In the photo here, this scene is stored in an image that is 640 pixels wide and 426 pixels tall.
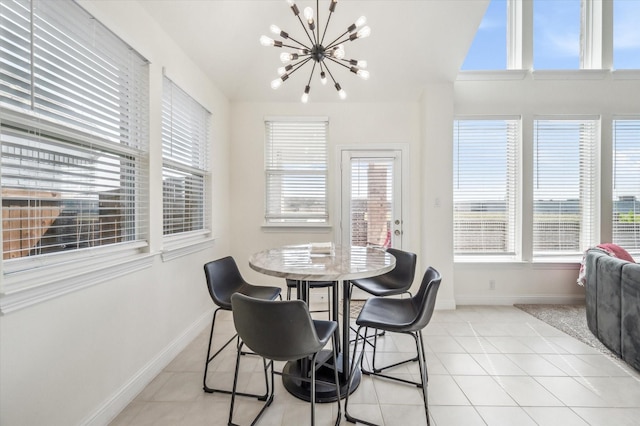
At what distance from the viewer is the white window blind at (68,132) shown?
1192 mm

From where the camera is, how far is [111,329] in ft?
5.44

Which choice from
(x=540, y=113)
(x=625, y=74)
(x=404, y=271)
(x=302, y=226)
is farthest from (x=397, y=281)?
(x=625, y=74)

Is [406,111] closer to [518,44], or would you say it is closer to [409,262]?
[518,44]

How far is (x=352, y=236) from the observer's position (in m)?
3.70

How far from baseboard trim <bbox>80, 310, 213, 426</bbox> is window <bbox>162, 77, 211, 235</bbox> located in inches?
37.0

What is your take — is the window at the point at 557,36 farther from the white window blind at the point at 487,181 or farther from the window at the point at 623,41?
the white window blind at the point at 487,181

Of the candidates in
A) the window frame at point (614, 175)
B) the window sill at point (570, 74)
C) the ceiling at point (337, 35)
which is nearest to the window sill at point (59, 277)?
the ceiling at point (337, 35)

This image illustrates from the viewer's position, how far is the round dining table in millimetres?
1497

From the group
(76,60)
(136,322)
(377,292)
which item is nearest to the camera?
(76,60)

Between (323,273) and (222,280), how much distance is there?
100 cm

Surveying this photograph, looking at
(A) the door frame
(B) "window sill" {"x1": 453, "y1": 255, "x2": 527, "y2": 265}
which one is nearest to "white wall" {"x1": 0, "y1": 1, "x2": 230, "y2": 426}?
(A) the door frame

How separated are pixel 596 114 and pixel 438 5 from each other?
2.66 m

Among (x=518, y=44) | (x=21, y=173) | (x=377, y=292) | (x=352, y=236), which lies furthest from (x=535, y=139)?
(x=21, y=173)

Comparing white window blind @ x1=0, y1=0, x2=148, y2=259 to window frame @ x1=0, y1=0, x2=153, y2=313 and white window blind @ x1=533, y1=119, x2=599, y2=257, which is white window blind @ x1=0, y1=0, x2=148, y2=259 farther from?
white window blind @ x1=533, y1=119, x2=599, y2=257
